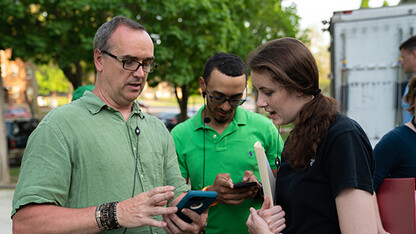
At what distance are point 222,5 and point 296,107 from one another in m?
10.0

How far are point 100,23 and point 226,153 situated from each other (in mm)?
8546

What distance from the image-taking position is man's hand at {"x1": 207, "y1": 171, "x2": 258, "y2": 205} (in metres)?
2.39

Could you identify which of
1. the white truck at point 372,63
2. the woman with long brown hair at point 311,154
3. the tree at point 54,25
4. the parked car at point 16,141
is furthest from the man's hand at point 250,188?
the parked car at point 16,141

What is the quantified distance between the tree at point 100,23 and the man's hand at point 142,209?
8.40 m

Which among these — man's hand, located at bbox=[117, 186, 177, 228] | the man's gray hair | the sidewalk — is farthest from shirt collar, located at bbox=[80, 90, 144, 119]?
the sidewalk

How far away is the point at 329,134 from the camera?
5.29 ft

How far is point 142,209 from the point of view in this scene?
64.2 inches

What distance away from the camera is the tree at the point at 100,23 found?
9211 millimetres

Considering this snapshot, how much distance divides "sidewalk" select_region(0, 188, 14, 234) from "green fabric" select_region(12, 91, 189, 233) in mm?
5904

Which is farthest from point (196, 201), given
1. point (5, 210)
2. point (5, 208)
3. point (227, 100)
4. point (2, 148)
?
point (2, 148)

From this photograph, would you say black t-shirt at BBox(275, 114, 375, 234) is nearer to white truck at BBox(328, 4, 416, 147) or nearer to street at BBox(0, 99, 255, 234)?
white truck at BBox(328, 4, 416, 147)

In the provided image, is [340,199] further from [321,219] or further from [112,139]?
[112,139]

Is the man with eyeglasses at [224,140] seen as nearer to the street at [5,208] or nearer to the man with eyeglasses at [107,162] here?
the man with eyeglasses at [107,162]

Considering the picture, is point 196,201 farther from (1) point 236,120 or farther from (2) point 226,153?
(1) point 236,120
